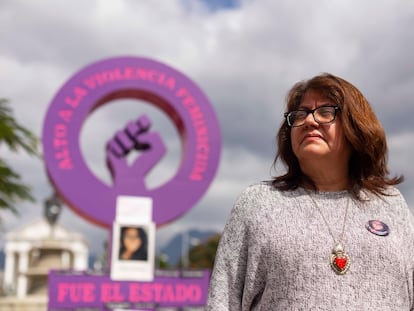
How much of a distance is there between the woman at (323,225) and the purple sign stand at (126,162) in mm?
6926

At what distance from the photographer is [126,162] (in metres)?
9.31

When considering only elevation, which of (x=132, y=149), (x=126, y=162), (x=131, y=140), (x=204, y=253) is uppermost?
(x=204, y=253)

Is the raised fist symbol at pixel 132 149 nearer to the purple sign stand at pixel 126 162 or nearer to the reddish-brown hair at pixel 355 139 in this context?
the purple sign stand at pixel 126 162

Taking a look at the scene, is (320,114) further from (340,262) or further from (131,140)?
(131,140)

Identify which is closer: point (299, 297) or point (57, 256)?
point (299, 297)

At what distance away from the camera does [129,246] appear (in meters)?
8.72

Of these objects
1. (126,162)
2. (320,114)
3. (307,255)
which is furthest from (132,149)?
(307,255)

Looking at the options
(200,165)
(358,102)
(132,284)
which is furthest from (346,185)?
(200,165)

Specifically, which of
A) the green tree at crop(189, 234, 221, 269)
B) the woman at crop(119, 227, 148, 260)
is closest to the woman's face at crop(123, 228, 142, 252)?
the woman at crop(119, 227, 148, 260)

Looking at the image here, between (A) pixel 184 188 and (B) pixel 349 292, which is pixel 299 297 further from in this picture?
(A) pixel 184 188

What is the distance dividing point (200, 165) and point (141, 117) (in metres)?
1.28

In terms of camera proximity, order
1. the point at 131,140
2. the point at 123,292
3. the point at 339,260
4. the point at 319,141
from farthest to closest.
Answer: the point at 131,140 < the point at 123,292 < the point at 319,141 < the point at 339,260

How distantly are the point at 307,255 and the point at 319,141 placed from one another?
Result: 32cm

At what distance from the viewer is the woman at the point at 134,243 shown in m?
8.66
